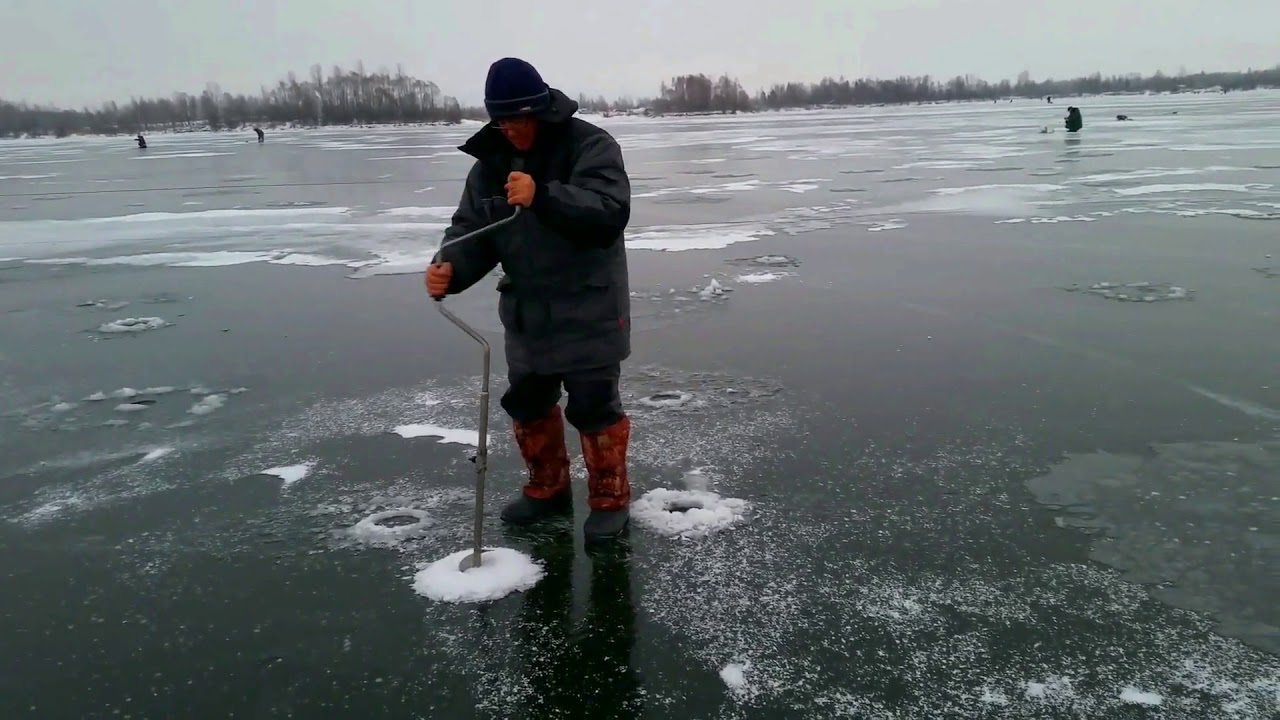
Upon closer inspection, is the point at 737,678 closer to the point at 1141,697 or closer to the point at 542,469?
the point at 1141,697

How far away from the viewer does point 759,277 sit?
8.63m

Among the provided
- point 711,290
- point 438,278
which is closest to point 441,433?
point 438,278

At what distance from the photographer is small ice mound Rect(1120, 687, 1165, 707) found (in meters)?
2.52

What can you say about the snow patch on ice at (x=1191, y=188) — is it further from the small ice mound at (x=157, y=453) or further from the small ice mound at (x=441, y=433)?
the small ice mound at (x=157, y=453)

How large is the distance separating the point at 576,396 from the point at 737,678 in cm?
141

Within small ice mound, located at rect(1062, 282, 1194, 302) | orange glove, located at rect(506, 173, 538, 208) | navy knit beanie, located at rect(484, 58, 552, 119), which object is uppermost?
navy knit beanie, located at rect(484, 58, 552, 119)

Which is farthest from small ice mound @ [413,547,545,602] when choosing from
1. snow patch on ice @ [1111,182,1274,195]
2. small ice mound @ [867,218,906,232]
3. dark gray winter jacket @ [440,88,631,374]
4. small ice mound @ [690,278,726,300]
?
snow patch on ice @ [1111,182,1274,195]

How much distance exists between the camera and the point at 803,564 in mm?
3342

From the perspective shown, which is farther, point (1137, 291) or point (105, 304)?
point (105, 304)

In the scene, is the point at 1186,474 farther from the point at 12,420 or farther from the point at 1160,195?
the point at 1160,195

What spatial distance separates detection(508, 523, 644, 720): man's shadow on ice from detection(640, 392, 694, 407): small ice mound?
1.64 meters

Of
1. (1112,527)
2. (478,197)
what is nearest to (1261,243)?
(1112,527)

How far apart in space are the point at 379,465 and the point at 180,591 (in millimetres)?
1245

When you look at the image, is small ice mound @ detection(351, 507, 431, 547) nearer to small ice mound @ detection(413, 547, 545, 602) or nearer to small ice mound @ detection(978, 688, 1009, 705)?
small ice mound @ detection(413, 547, 545, 602)
